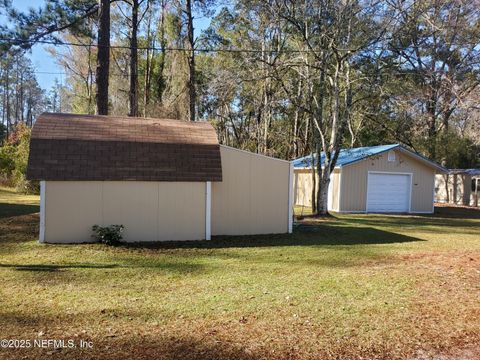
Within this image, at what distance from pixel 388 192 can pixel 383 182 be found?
58cm

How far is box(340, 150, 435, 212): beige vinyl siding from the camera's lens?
20109 millimetres

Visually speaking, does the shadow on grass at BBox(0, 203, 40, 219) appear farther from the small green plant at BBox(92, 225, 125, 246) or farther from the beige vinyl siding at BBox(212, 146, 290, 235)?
the beige vinyl siding at BBox(212, 146, 290, 235)

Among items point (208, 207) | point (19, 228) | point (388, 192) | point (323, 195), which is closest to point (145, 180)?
point (208, 207)

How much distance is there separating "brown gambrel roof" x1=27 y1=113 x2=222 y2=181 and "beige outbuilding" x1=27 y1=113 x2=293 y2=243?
0.02 metres

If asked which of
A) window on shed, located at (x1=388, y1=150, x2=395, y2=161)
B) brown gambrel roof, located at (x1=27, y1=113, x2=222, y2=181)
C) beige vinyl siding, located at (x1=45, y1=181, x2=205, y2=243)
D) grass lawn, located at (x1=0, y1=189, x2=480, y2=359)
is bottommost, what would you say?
grass lawn, located at (x1=0, y1=189, x2=480, y2=359)

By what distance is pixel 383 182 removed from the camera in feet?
68.9

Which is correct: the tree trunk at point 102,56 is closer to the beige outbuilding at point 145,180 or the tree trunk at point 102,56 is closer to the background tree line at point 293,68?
the background tree line at point 293,68

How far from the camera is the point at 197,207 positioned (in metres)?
10.2

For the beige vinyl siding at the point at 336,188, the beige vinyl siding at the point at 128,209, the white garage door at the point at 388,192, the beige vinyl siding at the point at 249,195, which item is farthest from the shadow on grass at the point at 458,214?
the beige vinyl siding at the point at 128,209

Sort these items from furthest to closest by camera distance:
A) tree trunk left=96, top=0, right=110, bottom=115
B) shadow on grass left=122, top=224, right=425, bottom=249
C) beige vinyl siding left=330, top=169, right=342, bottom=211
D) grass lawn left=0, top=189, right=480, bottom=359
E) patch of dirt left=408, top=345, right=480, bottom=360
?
beige vinyl siding left=330, top=169, right=342, bottom=211 < tree trunk left=96, top=0, right=110, bottom=115 < shadow on grass left=122, top=224, right=425, bottom=249 < grass lawn left=0, top=189, right=480, bottom=359 < patch of dirt left=408, top=345, right=480, bottom=360

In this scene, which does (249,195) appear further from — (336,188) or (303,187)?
(303,187)

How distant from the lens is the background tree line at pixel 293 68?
15.7 metres

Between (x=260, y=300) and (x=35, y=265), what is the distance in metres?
4.19

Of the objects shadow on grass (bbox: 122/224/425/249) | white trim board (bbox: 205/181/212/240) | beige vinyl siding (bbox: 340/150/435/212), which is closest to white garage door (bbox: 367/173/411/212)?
beige vinyl siding (bbox: 340/150/435/212)
